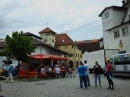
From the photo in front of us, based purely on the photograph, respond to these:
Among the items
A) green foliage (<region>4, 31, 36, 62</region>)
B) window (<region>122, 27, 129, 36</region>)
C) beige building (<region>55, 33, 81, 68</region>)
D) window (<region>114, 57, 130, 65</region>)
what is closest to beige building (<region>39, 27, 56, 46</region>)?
beige building (<region>55, 33, 81, 68</region>)

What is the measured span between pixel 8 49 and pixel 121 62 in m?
13.1

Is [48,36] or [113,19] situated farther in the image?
[48,36]

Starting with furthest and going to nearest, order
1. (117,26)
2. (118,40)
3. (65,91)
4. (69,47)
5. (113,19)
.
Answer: (69,47), (113,19), (118,40), (117,26), (65,91)

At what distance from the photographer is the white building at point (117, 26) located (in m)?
28.0

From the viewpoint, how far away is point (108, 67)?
38.4 ft

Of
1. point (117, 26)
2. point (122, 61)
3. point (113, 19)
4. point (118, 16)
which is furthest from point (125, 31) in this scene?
point (122, 61)

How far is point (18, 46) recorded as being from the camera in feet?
69.6

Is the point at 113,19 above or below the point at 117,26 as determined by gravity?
above

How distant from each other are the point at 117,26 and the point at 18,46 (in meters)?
16.3

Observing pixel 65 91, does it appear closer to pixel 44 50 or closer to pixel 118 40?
pixel 118 40

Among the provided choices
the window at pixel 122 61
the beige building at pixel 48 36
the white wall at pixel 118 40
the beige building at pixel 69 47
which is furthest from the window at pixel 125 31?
the beige building at pixel 48 36

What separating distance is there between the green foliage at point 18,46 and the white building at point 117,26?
568 inches

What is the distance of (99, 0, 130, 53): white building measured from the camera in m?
28.0

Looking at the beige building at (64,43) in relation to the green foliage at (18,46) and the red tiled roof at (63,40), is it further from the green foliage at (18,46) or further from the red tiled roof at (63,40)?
the green foliage at (18,46)
